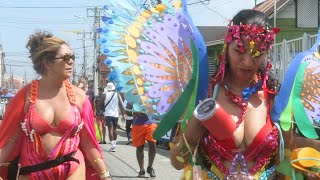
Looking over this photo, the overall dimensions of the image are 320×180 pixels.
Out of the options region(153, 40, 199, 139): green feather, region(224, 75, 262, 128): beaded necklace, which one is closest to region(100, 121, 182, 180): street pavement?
region(153, 40, 199, 139): green feather

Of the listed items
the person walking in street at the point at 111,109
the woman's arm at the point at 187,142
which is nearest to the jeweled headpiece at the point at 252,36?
the woman's arm at the point at 187,142

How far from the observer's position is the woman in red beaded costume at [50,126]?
3896 millimetres

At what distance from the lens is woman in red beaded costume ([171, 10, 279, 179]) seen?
8.62ft

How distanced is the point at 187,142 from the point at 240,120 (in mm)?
276

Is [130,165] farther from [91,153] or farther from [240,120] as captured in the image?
[240,120]

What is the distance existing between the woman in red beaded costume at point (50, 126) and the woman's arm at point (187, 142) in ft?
4.12

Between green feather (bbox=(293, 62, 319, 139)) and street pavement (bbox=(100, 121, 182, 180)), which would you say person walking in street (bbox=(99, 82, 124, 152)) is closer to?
street pavement (bbox=(100, 121, 182, 180))

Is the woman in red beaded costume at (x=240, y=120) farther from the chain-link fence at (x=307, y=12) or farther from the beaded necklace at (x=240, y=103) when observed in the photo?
the chain-link fence at (x=307, y=12)

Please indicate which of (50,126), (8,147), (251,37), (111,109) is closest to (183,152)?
(251,37)

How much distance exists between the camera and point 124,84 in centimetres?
314

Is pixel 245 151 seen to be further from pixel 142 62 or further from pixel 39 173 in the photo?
pixel 39 173

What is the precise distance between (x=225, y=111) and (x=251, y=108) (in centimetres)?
16

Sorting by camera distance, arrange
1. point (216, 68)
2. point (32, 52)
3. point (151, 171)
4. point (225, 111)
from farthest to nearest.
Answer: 1. point (151, 171)
2. point (32, 52)
3. point (216, 68)
4. point (225, 111)

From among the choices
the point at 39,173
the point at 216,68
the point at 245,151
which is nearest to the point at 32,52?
the point at 39,173
